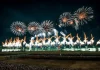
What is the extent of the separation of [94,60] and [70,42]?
13999 cm

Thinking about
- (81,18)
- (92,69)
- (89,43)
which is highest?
(81,18)

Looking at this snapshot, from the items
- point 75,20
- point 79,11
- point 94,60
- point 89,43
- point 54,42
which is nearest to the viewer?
point 94,60

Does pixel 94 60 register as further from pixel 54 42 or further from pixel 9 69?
pixel 54 42

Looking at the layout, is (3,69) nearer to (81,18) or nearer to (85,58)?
(85,58)

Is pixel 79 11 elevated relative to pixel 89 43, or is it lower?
elevated

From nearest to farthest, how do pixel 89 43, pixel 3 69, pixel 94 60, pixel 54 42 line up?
pixel 3 69
pixel 94 60
pixel 89 43
pixel 54 42

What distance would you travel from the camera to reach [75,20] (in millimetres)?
123188

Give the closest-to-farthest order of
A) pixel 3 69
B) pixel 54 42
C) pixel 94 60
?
1. pixel 3 69
2. pixel 94 60
3. pixel 54 42

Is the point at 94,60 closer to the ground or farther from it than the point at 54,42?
closer to the ground

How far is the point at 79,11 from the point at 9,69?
85894 millimetres

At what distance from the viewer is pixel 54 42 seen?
7776 inches

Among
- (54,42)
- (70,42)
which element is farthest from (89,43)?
(54,42)

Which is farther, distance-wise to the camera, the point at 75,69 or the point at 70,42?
the point at 70,42

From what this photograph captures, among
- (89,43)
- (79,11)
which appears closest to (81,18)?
(79,11)
